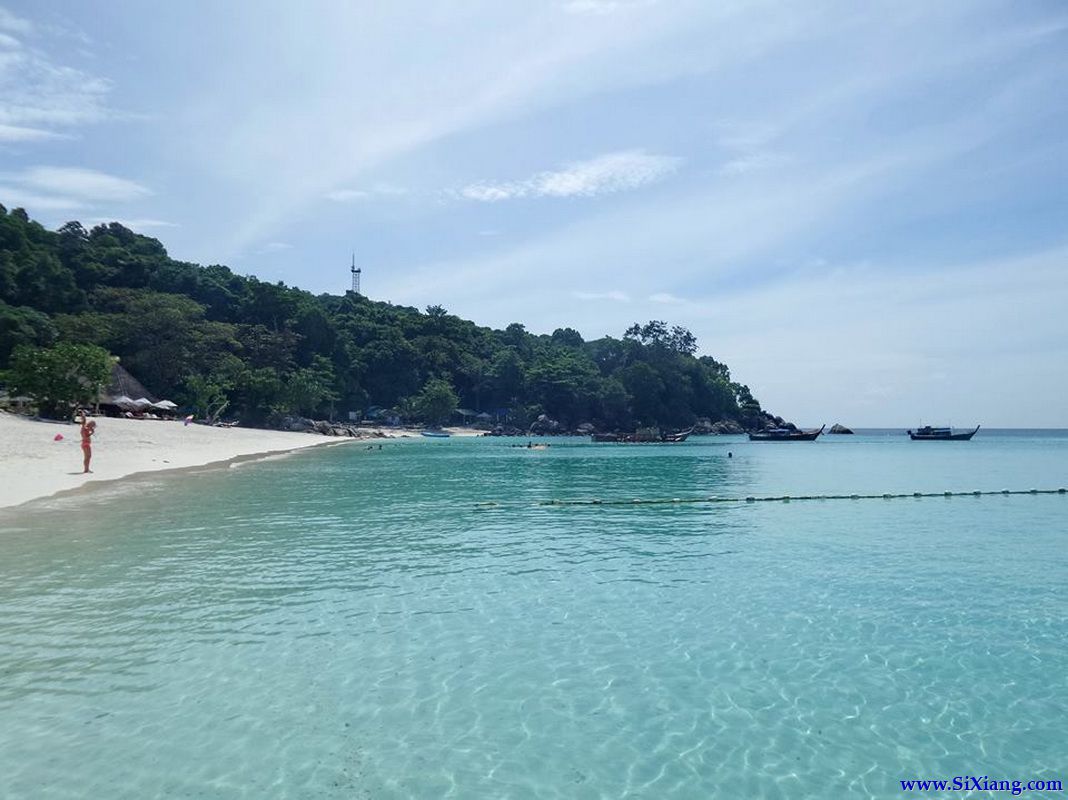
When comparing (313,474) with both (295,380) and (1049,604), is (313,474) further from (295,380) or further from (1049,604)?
(295,380)

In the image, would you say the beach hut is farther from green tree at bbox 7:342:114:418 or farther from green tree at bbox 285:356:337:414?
green tree at bbox 285:356:337:414

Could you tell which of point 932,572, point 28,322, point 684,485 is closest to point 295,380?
point 28,322

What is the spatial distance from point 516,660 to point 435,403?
93.9 meters

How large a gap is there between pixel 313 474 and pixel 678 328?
11404 cm

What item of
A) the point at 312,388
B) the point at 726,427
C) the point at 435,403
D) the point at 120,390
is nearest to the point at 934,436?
the point at 726,427

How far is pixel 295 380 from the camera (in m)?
79.5

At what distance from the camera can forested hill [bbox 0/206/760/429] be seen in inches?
2820

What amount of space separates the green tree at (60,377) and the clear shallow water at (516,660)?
29000 mm

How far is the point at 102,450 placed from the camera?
33.6 metres

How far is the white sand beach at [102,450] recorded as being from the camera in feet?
76.4

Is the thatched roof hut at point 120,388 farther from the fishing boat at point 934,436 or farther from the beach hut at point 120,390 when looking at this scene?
the fishing boat at point 934,436

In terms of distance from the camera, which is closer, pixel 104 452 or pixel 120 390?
pixel 104 452

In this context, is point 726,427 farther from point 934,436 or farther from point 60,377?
point 60,377

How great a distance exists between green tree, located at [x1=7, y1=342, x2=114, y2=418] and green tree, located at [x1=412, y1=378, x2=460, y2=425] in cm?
5859
